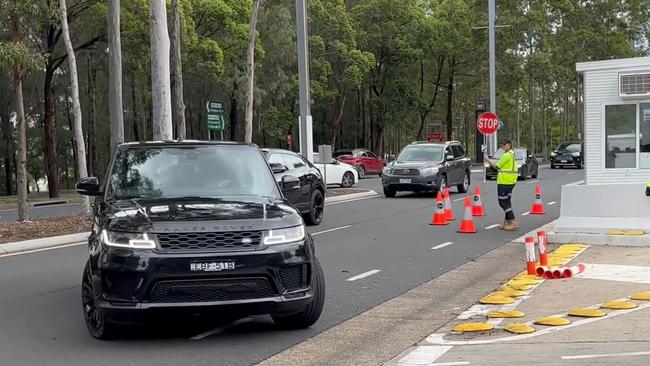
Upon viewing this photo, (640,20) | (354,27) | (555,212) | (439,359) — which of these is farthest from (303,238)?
(640,20)

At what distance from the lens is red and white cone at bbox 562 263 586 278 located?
364 inches

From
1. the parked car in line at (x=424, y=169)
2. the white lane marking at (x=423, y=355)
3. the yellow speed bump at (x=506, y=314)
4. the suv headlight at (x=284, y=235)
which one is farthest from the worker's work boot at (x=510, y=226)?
the suv headlight at (x=284, y=235)

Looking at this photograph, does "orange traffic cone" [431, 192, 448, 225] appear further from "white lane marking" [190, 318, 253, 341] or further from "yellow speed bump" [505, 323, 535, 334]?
"white lane marking" [190, 318, 253, 341]

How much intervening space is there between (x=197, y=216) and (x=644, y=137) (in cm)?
1122

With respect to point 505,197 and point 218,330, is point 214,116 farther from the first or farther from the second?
point 218,330

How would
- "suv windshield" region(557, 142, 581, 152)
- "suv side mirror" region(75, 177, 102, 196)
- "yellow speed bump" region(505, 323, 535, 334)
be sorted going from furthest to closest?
"suv windshield" region(557, 142, 581, 152), "suv side mirror" region(75, 177, 102, 196), "yellow speed bump" region(505, 323, 535, 334)

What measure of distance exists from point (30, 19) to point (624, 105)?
1341 centimetres

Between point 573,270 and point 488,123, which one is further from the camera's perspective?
point 488,123

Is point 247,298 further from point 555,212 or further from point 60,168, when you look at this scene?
point 60,168

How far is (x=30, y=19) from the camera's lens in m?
17.0

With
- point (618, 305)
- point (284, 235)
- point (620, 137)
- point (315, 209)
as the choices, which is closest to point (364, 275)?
point (618, 305)

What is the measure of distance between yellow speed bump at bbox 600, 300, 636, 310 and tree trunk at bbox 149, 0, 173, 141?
11778 millimetres

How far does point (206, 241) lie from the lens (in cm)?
596

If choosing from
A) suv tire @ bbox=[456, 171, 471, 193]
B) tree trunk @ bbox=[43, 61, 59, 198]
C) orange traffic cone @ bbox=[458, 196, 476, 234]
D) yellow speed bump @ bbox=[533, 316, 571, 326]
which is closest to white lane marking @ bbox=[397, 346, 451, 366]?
yellow speed bump @ bbox=[533, 316, 571, 326]
